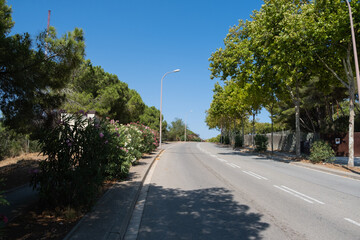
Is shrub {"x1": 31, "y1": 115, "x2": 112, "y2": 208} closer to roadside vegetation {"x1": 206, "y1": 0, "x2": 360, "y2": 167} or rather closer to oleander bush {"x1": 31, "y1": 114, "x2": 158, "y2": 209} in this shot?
oleander bush {"x1": 31, "y1": 114, "x2": 158, "y2": 209}

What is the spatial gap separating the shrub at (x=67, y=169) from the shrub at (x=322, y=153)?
14787 millimetres

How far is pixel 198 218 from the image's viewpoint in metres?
5.32

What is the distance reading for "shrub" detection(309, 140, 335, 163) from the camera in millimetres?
15828

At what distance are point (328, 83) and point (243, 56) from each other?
21.4ft

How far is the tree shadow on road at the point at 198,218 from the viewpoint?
14.7 feet

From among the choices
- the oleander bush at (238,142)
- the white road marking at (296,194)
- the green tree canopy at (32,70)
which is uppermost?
the green tree canopy at (32,70)

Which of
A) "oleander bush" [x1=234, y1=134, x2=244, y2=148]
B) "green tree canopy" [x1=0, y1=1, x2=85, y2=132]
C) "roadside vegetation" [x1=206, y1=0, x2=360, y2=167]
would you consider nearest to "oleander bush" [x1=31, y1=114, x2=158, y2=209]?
"green tree canopy" [x1=0, y1=1, x2=85, y2=132]

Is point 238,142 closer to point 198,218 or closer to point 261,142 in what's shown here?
A: point 261,142

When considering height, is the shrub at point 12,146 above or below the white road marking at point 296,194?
above

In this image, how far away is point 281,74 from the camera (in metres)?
16.5

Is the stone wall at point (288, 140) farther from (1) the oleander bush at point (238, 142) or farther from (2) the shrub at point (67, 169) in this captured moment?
(2) the shrub at point (67, 169)

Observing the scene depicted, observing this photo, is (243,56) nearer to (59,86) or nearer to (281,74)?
(281,74)

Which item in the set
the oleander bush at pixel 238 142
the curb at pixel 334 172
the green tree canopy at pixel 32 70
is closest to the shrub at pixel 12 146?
the green tree canopy at pixel 32 70

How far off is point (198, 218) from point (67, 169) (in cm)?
280
